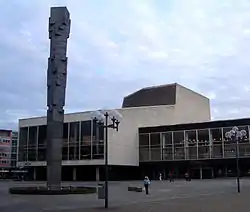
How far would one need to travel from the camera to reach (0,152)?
137500 mm

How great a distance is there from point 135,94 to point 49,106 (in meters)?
59.1

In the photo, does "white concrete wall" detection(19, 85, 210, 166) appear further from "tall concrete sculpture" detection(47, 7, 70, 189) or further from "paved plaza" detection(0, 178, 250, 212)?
"paved plaza" detection(0, 178, 250, 212)

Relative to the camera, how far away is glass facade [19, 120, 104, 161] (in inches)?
2847

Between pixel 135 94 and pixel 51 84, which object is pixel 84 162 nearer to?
pixel 135 94

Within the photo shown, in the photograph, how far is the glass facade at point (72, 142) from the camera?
72312mm

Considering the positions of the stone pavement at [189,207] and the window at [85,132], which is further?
the window at [85,132]

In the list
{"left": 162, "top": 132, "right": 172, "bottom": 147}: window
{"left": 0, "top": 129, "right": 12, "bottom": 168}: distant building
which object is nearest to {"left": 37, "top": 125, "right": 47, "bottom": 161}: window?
{"left": 162, "top": 132, "right": 172, "bottom": 147}: window

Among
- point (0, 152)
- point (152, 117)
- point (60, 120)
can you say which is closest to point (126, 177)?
point (152, 117)

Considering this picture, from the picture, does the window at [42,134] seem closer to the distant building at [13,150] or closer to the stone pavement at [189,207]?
the stone pavement at [189,207]

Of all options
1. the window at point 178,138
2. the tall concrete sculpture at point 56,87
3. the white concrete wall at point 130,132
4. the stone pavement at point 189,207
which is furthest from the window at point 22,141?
the stone pavement at point 189,207

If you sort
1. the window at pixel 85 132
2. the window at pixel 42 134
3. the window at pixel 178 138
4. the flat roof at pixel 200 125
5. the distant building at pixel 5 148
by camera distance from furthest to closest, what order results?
the distant building at pixel 5 148
the window at pixel 42 134
the window at pixel 178 138
the window at pixel 85 132
the flat roof at pixel 200 125

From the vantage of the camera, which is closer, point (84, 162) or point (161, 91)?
point (84, 162)

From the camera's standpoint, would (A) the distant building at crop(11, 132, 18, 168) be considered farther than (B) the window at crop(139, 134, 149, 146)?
Yes

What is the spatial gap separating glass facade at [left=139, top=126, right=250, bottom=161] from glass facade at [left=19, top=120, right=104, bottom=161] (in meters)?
9.43
